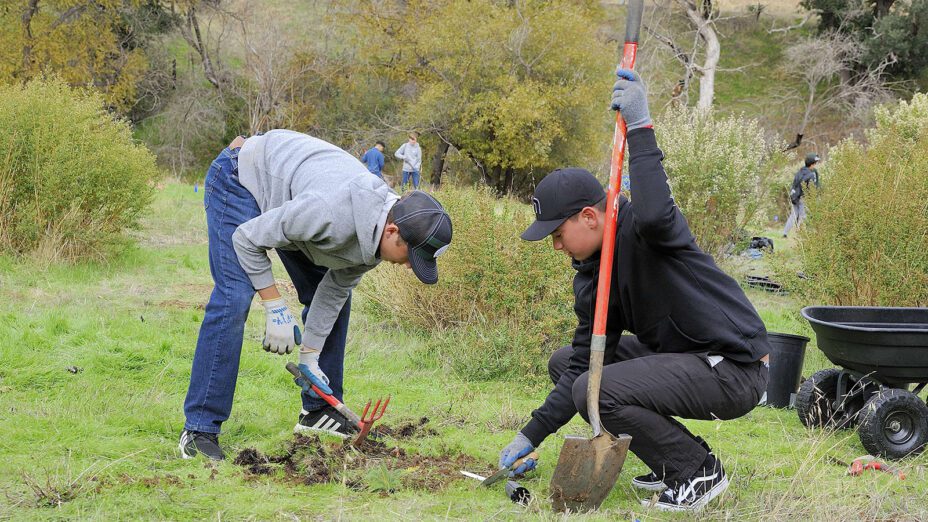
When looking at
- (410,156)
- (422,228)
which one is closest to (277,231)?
(422,228)

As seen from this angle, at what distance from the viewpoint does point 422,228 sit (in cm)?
339

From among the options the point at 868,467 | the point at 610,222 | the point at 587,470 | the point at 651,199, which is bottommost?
the point at 868,467

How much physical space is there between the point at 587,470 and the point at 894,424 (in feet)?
6.92

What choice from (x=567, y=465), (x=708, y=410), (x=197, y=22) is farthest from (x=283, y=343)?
(x=197, y=22)

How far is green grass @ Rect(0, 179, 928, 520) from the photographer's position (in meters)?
3.31

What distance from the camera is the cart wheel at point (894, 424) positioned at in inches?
171

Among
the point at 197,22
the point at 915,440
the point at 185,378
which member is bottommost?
the point at 185,378

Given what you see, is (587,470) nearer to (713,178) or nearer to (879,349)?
(879,349)

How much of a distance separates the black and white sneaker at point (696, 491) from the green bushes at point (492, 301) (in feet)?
7.41

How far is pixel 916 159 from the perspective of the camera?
6.92 m

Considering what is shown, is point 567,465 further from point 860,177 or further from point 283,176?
point 860,177

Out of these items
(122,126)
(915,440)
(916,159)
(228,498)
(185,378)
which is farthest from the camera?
(122,126)

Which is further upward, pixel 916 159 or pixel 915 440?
pixel 916 159

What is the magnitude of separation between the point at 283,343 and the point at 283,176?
0.72 metres
